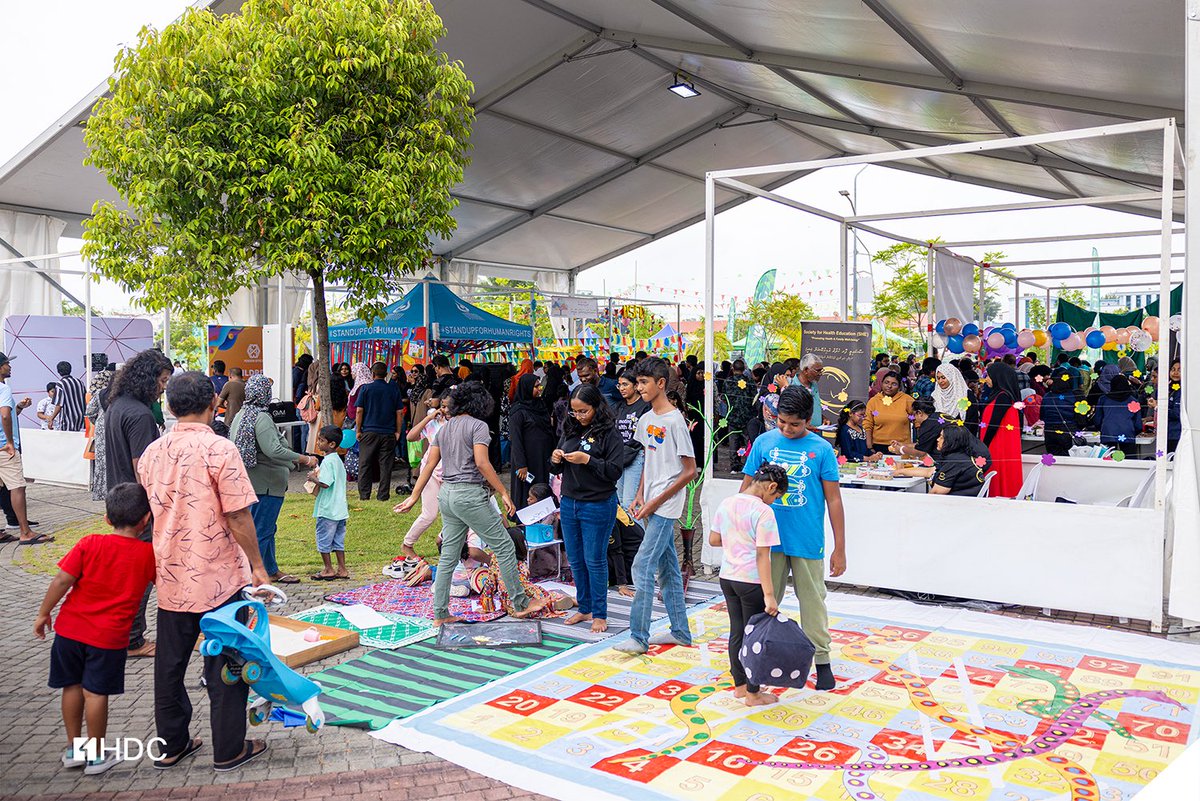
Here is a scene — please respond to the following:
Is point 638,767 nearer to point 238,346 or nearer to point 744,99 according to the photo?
point 238,346

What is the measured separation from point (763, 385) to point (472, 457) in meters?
4.86

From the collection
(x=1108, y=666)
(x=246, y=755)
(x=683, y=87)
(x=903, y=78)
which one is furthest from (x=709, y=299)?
(x=683, y=87)

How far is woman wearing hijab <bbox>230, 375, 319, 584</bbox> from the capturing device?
5941 mm

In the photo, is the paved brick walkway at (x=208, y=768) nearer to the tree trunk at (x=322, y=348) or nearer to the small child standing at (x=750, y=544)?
the small child standing at (x=750, y=544)

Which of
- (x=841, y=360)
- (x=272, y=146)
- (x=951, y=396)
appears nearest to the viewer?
(x=951, y=396)

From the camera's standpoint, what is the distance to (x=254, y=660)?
3.47m

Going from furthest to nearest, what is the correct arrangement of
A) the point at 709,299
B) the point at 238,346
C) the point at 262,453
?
the point at 238,346, the point at 709,299, the point at 262,453

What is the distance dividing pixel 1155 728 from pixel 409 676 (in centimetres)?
346

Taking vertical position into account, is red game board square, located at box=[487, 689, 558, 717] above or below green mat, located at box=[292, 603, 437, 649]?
below

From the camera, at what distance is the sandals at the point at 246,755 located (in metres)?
3.63

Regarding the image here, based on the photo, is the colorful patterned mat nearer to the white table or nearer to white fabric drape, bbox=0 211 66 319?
the white table

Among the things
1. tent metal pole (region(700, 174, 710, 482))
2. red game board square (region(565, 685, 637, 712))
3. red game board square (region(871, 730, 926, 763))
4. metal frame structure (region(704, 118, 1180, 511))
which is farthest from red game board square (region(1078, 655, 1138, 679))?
tent metal pole (region(700, 174, 710, 482))

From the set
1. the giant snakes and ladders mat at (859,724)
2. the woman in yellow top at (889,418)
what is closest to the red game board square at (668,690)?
the giant snakes and ladders mat at (859,724)

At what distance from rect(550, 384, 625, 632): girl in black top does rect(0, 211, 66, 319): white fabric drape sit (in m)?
12.4
